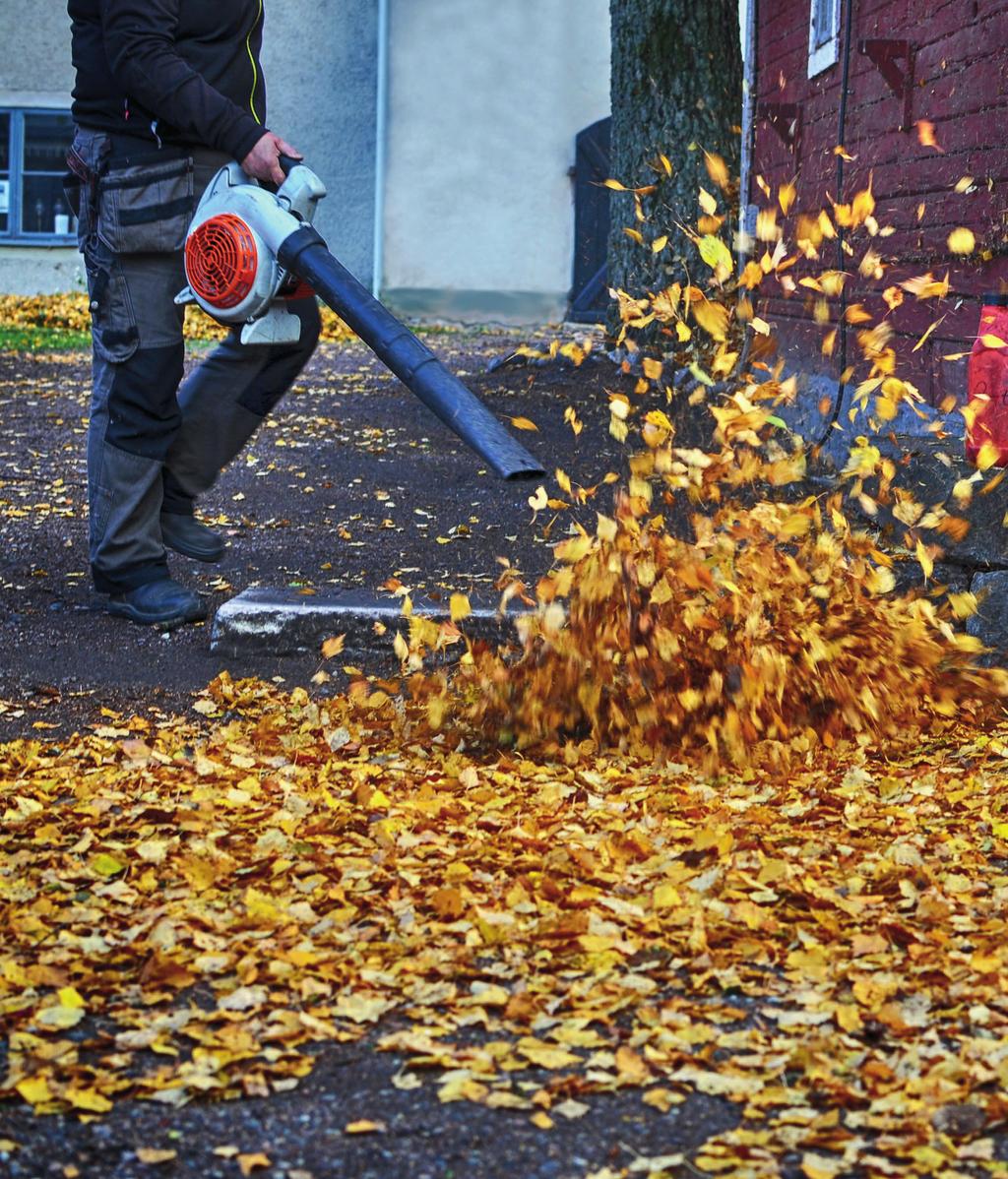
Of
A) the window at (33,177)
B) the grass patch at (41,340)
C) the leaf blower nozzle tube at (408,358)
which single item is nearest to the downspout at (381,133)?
the grass patch at (41,340)

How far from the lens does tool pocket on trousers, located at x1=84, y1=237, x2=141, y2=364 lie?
15.6ft

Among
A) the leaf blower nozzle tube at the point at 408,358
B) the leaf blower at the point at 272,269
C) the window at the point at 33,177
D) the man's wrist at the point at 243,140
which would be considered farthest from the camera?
the window at the point at 33,177

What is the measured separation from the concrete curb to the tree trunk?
516cm

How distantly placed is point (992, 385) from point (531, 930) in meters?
2.52

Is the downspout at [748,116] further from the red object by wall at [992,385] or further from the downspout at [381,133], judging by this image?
the downspout at [381,133]

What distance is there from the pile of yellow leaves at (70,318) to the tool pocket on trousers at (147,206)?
913cm

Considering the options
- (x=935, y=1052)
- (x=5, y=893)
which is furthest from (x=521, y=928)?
(x=5, y=893)

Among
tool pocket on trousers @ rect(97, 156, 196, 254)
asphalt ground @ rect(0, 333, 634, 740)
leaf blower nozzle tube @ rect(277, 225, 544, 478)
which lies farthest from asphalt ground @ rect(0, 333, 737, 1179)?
tool pocket on trousers @ rect(97, 156, 196, 254)

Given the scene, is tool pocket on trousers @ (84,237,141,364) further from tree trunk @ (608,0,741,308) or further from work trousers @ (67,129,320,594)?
tree trunk @ (608,0,741,308)

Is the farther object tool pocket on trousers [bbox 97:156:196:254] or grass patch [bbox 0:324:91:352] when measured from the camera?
grass patch [bbox 0:324:91:352]

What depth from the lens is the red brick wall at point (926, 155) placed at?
20.3ft

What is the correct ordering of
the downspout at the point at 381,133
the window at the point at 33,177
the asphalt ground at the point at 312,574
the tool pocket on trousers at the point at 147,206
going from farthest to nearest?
the window at the point at 33,177, the downspout at the point at 381,133, the tool pocket on trousers at the point at 147,206, the asphalt ground at the point at 312,574

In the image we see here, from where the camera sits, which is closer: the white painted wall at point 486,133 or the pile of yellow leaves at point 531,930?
the pile of yellow leaves at point 531,930

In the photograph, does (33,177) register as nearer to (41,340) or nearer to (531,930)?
(41,340)
